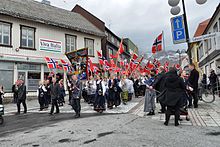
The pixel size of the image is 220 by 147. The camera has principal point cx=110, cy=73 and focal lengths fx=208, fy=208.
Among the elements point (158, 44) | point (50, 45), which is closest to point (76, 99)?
point (158, 44)

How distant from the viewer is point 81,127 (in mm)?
6723

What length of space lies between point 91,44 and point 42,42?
20.9 ft

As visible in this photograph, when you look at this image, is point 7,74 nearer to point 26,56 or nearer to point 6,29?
point 26,56

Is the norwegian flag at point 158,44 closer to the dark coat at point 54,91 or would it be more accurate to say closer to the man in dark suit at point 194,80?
the man in dark suit at point 194,80

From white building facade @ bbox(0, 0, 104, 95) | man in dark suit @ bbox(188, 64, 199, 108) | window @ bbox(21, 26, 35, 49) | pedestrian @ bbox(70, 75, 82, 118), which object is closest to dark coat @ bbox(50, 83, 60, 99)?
pedestrian @ bbox(70, 75, 82, 118)

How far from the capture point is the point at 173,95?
657cm

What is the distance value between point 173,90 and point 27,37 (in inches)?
614

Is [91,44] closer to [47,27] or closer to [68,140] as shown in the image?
[47,27]

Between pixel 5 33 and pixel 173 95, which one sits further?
pixel 5 33

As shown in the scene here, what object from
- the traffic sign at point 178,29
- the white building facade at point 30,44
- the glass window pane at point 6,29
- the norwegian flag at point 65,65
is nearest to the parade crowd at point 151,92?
the traffic sign at point 178,29

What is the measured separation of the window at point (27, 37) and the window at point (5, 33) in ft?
3.77

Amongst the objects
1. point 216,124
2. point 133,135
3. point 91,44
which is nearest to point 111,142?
point 133,135

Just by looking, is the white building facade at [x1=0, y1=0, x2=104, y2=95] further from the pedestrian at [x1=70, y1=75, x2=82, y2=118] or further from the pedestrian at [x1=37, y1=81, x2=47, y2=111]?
the pedestrian at [x1=70, y1=75, x2=82, y2=118]

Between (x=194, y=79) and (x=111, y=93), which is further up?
(x=194, y=79)
